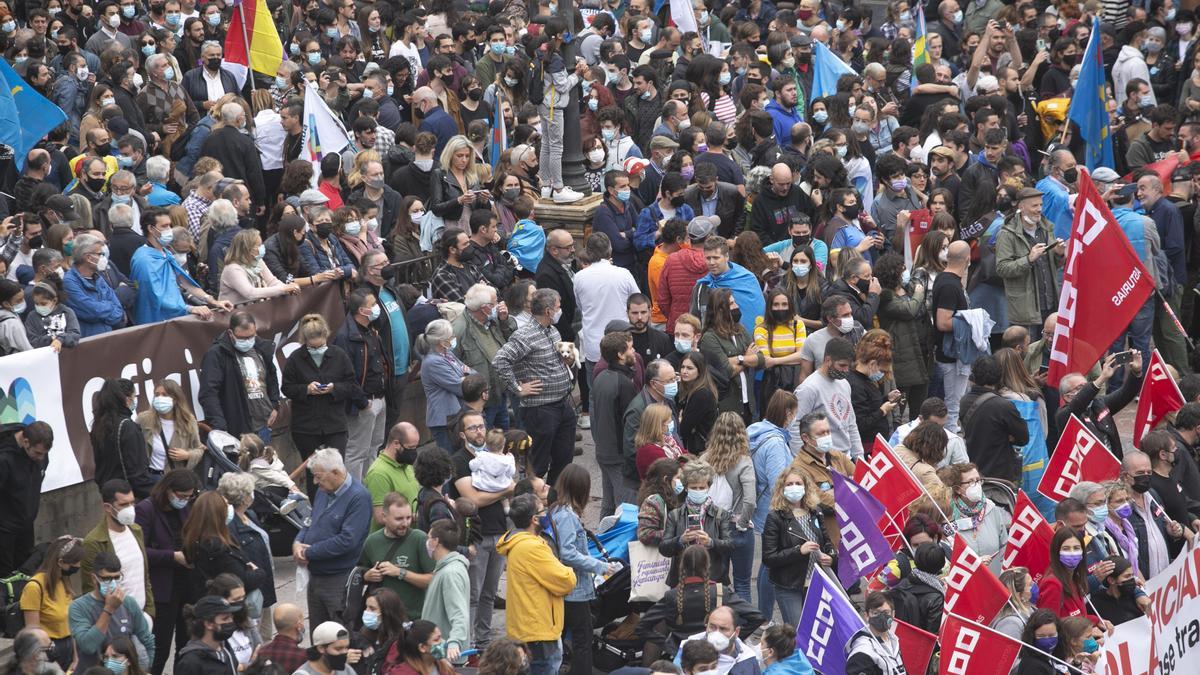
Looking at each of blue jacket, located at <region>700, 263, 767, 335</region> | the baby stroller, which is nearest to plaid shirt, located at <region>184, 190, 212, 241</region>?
the baby stroller

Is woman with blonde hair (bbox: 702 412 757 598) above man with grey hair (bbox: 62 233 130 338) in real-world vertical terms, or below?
below

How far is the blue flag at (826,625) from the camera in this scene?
10977mm

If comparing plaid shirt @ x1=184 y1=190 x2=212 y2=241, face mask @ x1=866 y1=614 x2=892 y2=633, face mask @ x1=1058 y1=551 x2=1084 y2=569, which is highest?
plaid shirt @ x1=184 y1=190 x2=212 y2=241

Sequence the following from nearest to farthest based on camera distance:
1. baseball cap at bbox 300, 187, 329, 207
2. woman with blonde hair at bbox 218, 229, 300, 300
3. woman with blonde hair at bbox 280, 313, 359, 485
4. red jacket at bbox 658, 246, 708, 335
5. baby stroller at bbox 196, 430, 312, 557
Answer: baby stroller at bbox 196, 430, 312, 557, woman with blonde hair at bbox 280, 313, 359, 485, woman with blonde hair at bbox 218, 229, 300, 300, baseball cap at bbox 300, 187, 329, 207, red jacket at bbox 658, 246, 708, 335

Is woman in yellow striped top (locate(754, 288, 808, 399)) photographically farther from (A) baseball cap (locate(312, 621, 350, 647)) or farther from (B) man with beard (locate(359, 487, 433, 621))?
(A) baseball cap (locate(312, 621, 350, 647))

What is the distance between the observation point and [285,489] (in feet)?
41.8

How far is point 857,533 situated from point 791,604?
1.96 ft

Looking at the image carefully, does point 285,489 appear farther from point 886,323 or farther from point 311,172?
point 886,323

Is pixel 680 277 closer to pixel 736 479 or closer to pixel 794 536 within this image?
pixel 736 479

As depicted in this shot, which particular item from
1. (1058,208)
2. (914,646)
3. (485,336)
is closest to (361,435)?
(485,336)

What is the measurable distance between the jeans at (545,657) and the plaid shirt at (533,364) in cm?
276

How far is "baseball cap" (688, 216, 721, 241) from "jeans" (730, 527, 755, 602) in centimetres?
332

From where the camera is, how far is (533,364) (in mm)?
13781

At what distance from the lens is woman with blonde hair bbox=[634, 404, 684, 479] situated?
12.8m
